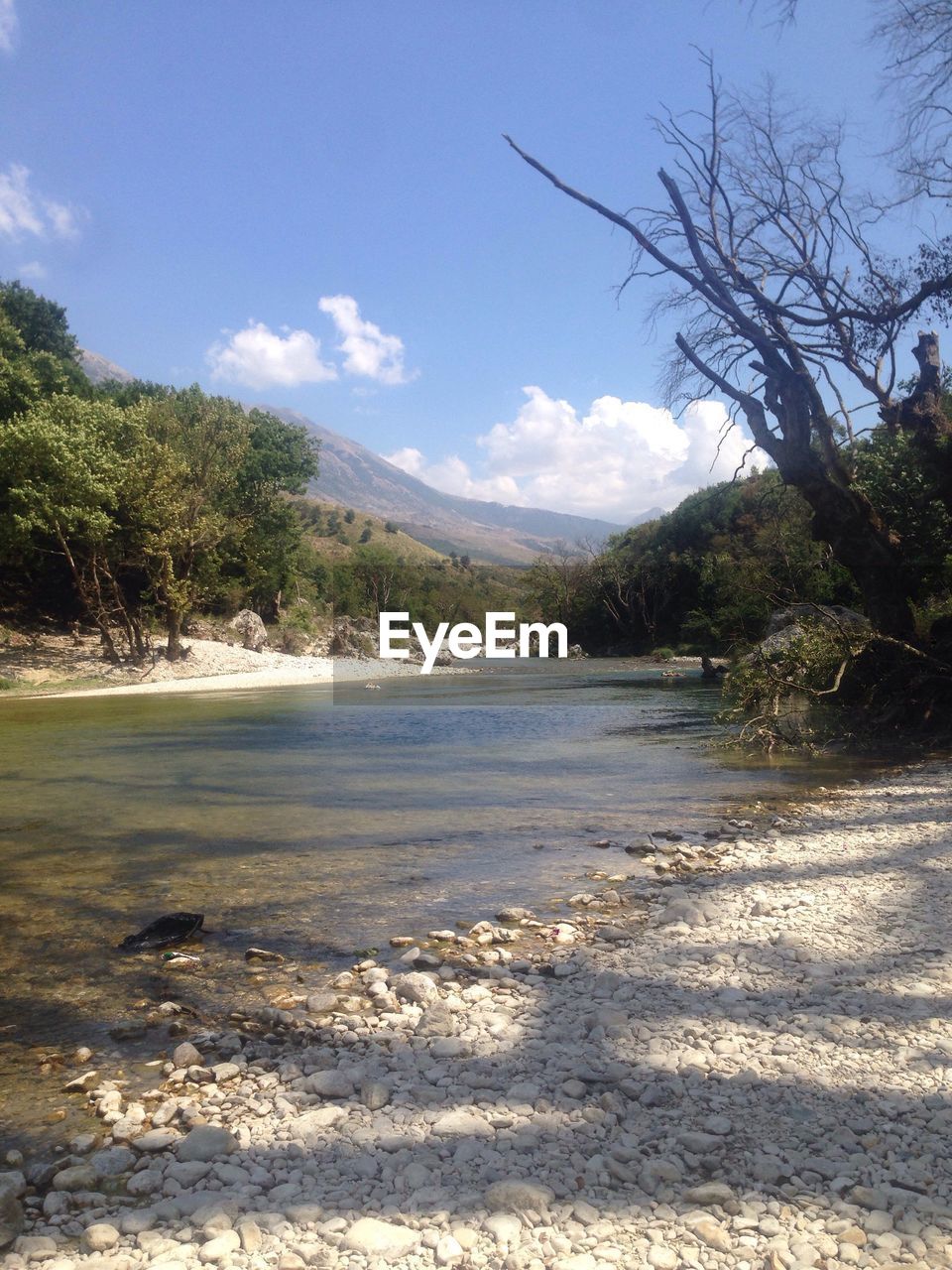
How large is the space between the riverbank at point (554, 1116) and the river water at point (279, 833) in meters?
0.60

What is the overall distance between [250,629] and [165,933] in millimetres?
40687

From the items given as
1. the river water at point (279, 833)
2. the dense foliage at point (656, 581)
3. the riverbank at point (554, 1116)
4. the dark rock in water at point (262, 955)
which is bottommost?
the river water at point (279, 833)

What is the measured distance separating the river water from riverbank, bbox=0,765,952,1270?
60cm

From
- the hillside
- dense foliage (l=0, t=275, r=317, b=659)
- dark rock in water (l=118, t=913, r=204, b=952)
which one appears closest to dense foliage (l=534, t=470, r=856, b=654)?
the hillside

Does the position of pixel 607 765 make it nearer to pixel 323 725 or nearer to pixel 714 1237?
pixel 323 725

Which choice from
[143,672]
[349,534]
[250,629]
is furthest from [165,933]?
[349,534]

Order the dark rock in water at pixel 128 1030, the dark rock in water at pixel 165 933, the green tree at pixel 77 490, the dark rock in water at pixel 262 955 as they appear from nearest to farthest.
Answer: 1. the dark rock in water at pixel 128 1030
2. the dark rock in water at pixel 262 955
3. the dark rock in water at pixel 165 933
4. the green tree at pixel 77 490

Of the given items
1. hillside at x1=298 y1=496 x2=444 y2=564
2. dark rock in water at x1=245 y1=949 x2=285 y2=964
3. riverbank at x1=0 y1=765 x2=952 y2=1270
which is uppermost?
hillside at x1=298 y1=496 x2=444 y2=564

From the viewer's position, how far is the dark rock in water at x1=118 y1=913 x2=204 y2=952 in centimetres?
546

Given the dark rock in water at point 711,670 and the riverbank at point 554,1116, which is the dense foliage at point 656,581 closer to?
the dark rock in water at point 711,670

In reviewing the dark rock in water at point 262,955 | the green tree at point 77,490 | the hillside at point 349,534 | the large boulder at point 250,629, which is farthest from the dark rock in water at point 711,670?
the hillside at point 349,534

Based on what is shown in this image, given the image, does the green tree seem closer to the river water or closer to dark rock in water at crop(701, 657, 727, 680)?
the river water

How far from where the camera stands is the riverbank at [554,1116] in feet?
8.30

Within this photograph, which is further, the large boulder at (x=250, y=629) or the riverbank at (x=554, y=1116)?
the large boulder at (x=250, y=629)
